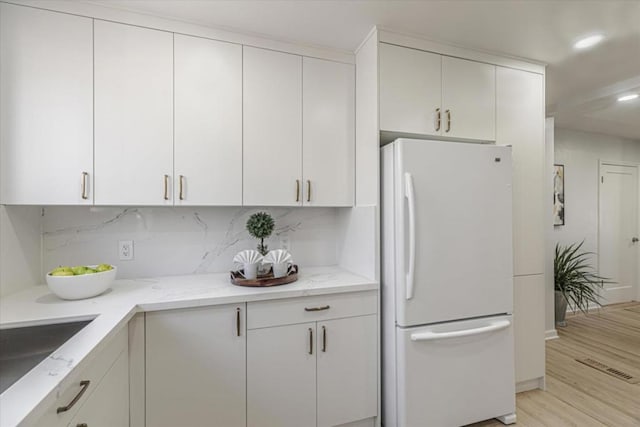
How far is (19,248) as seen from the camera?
168 cm

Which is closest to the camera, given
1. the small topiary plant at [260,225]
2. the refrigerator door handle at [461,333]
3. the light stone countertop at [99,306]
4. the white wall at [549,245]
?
the light stone countertop at [99,306]

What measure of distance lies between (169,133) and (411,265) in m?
1.59

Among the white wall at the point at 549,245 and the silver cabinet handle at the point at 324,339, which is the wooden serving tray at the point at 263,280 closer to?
the silver cabinet handle at the point at 324,339

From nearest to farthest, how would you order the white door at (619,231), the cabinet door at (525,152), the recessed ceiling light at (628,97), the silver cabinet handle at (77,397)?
the silver cabinet handle at (77,397)
the cabinet door at (525,152)
the recessed ceiling light at (628,97)
the white door at (619,231)

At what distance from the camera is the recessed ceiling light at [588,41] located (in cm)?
200

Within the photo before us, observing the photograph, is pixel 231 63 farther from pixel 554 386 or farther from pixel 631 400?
pixel 631 400

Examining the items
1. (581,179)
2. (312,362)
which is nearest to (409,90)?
(312,362)

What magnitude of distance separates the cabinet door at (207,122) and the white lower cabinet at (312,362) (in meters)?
0.76

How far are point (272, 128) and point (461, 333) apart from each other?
1.71 metres

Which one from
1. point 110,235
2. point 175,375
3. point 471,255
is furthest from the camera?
point 110,235

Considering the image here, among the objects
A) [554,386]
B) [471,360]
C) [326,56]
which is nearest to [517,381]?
[554,386]

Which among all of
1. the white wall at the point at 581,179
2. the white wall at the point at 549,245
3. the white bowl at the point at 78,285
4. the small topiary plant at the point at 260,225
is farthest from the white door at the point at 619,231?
the white bowl at the point at 78,285

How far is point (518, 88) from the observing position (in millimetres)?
2270

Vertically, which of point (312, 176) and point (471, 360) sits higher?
point (312, 176)
